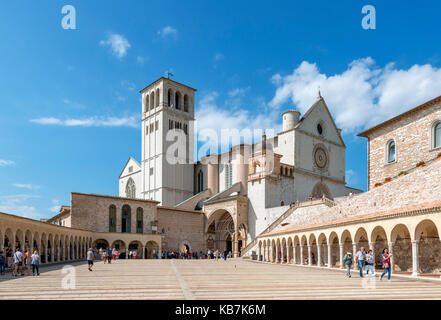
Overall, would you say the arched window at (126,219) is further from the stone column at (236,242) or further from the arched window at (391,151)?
the arched window at (391,151)

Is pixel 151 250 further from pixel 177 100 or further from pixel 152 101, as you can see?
pixel 177 100

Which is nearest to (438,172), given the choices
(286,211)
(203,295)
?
(203,295)

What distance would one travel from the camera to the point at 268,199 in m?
47.7

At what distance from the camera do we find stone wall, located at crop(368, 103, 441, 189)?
97.1 feet

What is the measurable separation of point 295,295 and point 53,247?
2516 cm

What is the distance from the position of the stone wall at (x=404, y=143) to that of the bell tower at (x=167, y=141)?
31.7m

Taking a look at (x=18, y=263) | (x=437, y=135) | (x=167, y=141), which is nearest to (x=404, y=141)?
(x=437, y=135)

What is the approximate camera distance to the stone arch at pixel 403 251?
21.5 meters

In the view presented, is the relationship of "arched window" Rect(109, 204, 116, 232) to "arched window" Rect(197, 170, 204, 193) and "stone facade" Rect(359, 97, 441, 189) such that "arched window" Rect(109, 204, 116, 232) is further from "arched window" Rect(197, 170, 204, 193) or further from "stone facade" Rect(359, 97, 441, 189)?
"stone facade" Rect(359, 97, 441, 189)

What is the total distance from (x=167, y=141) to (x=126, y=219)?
16590mm

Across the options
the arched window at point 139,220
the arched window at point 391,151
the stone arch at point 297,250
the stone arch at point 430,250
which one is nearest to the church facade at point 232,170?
the arched window at point 139,220
